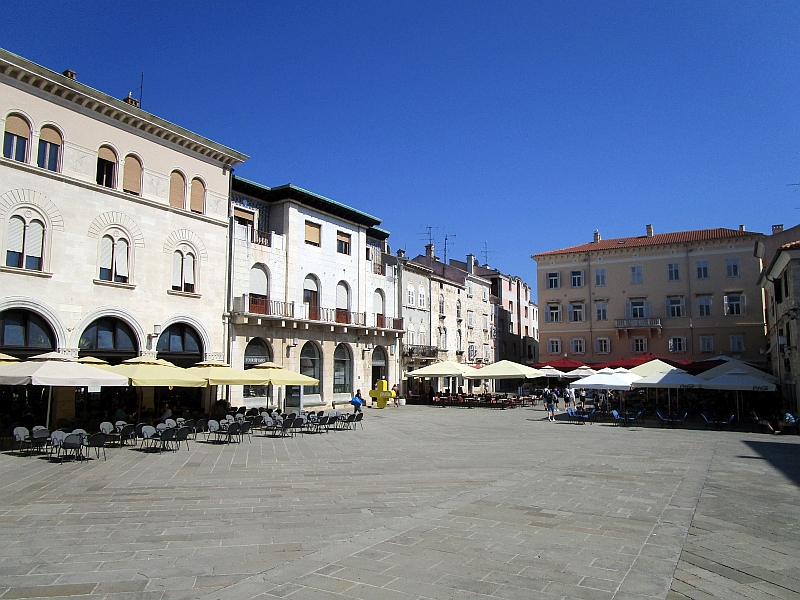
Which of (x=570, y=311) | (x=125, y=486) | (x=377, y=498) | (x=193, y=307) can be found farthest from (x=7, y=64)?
(x=570, y=311)

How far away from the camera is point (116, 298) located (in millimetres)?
22781

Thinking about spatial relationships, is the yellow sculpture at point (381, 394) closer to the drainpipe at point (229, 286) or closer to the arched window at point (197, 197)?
the drainpipe at point (229, 286)

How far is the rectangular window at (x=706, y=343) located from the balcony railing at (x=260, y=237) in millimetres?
33130

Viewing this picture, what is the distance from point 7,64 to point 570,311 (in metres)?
41.7

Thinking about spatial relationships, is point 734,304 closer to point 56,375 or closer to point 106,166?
point 106,166

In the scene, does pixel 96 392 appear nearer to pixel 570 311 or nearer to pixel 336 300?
pixel 336 300

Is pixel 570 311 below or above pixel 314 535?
above

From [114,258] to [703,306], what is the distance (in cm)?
4077

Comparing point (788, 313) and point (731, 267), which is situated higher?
point (731, 267)

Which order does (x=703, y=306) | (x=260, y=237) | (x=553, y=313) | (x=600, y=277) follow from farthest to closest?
(x=553, y=313) → (x=600, y=277) → (x=703, y=306) → (x=260, y=237)

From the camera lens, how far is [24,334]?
1998cm

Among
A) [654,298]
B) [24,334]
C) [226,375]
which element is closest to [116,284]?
[24,334]

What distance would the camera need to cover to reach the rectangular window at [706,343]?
44.2 metres

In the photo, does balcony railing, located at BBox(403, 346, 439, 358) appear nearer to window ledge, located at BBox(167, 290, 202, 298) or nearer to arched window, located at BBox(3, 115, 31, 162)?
window ledge, located at BBox(167, 290, 202, 298)
